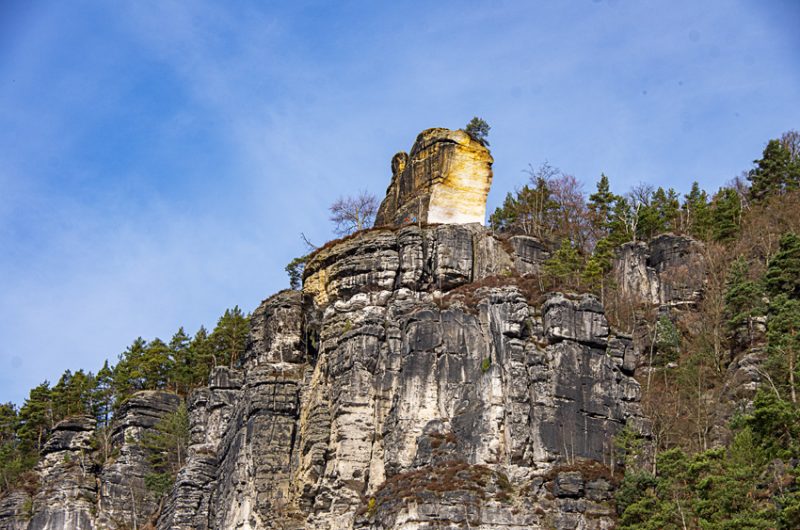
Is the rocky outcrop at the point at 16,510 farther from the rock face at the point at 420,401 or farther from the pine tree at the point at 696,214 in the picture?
the pine tree at the point at 696,214

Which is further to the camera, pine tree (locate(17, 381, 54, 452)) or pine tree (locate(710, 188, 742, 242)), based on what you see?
pine tree (locate(17, 381, 54, 452))

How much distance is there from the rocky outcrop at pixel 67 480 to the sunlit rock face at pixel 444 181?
30.0 metres

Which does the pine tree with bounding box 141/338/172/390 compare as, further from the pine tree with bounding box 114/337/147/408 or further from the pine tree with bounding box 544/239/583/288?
the pine tree with bounding box 544/239/583/288

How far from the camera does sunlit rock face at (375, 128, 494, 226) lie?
7225cm

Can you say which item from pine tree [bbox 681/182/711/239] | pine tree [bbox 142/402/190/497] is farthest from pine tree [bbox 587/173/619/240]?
pine tree [bbox 142/402/190/497]

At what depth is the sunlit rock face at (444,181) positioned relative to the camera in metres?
72.2

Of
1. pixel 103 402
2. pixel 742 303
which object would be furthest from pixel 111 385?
pixel 742 303

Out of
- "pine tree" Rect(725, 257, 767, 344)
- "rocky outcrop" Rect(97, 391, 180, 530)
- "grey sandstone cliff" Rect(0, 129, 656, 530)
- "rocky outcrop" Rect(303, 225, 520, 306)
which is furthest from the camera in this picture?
"rocky outcrop" Rect(97, 391, 180, 530)

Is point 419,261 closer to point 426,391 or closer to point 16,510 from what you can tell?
point 426,391

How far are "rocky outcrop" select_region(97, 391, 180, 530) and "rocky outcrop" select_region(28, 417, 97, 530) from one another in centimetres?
78

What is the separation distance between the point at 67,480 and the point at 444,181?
36.1 metres

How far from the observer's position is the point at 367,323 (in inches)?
2516

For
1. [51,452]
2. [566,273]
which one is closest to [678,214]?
[566,273]

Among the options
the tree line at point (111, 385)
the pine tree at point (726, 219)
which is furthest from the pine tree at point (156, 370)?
the pine tree at point (726, 219)
